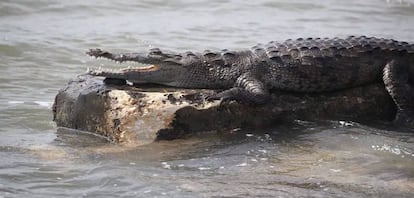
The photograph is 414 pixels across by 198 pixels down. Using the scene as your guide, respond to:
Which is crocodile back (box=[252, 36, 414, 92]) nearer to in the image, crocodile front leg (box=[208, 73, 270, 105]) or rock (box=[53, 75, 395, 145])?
rock (box=[53, 75, 395, 145])

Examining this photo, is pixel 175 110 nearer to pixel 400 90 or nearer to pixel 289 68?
pixel 289 68

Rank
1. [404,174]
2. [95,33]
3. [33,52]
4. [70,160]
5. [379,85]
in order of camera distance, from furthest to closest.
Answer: [95,33] → [33,52] → [379,85] → [70,160] → [404,174]

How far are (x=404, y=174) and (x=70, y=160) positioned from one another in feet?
7.50

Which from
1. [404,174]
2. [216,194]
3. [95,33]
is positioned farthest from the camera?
[95,33]

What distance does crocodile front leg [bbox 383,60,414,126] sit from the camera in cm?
594

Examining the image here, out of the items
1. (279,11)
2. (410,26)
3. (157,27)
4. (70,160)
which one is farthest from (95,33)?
(70,160)

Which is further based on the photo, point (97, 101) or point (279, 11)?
point (279, 11)

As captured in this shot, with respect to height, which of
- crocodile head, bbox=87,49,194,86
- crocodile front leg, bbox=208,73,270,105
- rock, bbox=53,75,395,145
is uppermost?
crocodile head, bbox=87,49,194,86

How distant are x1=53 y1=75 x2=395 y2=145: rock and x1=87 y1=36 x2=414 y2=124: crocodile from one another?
0.32 ft

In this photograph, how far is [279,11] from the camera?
43.1ft

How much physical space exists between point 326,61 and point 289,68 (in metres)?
0.32

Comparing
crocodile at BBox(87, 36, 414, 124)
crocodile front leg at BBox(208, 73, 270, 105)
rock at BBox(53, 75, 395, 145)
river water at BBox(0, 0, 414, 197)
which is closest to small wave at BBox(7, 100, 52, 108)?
river water at BBox(0, 0, 414, 197)

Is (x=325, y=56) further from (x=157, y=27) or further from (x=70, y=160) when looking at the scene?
(x=157, y=27)

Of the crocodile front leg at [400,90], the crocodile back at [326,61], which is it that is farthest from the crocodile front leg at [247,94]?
the crocodile front leg at [400,90]
